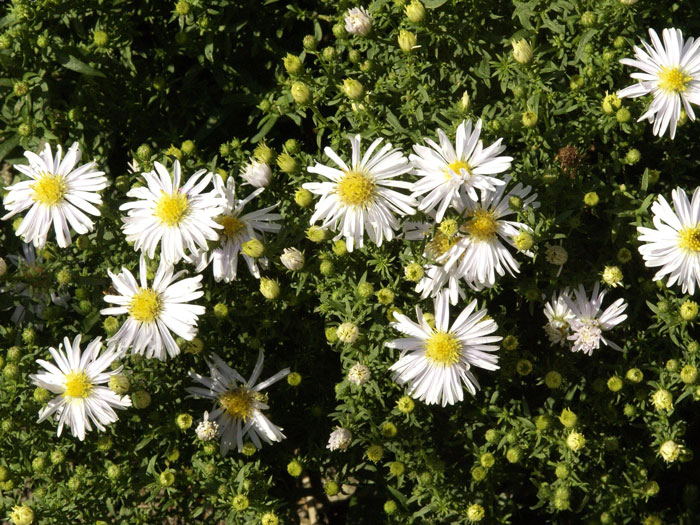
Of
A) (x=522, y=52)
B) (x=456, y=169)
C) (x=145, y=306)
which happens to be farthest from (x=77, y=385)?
(x=522, y=52)

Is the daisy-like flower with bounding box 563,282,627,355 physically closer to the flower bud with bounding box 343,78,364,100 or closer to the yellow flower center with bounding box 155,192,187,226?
the flower bud with bounding box 343,78,364,100

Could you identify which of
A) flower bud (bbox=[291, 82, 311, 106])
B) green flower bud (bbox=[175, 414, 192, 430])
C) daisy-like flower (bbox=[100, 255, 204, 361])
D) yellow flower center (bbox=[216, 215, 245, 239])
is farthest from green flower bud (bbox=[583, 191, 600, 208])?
green flower bud (bbox=[175, 414, 192, 430])

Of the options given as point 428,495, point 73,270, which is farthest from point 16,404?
point 428,495

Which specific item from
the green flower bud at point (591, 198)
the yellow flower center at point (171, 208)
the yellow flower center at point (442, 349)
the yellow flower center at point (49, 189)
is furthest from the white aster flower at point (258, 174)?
the green flower bud at point (591, 198)

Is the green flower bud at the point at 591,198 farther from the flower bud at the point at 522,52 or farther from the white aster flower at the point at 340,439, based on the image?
the white aster flower at the point at 340,439

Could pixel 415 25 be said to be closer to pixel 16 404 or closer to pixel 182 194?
pixel 182 194

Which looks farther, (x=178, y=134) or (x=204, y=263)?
(x=178, y=134)

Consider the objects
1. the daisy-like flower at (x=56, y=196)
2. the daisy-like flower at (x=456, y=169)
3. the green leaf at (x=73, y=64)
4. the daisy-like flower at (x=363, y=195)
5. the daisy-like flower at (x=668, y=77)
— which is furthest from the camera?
the green leaf at (x=73, y=64)
